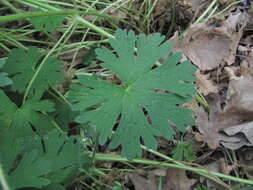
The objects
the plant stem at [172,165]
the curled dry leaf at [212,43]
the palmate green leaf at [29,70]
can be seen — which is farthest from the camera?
the curled dry leaf at [212,43]

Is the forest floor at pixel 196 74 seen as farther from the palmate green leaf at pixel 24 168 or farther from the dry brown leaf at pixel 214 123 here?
the palmate green leaf at pixel 24 168

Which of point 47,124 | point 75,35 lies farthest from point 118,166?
point 75,35

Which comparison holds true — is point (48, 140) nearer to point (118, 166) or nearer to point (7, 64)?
point (118, 166)

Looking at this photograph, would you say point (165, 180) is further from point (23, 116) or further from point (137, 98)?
point (23, 116)

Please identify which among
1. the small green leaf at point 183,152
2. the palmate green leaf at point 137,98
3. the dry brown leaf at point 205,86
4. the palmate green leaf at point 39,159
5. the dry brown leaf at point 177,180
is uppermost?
the palmate green leaf at point 137,98

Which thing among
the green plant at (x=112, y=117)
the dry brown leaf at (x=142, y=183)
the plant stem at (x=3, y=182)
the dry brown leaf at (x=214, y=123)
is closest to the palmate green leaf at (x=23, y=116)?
the green plant at (x=112, y=117)

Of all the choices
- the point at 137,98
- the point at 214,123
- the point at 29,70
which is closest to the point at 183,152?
the point at 214,123
